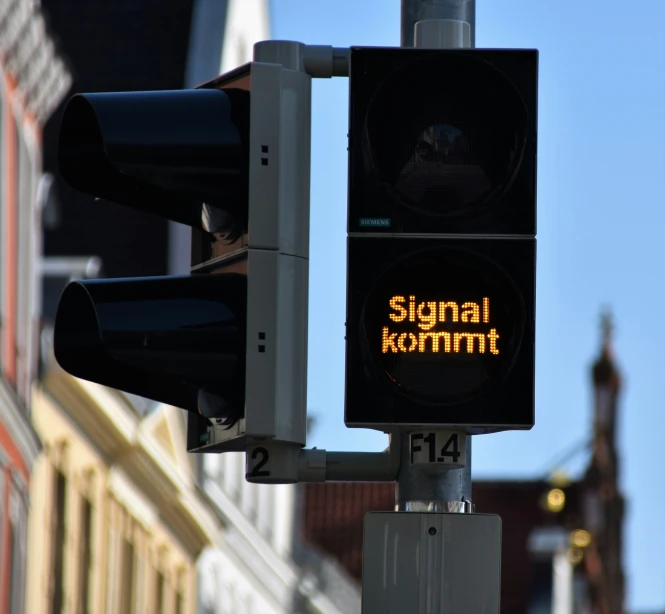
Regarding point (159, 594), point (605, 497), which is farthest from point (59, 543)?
point (605, 497)

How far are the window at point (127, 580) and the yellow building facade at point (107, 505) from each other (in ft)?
0.05

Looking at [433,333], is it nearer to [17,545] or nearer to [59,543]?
[17,545]

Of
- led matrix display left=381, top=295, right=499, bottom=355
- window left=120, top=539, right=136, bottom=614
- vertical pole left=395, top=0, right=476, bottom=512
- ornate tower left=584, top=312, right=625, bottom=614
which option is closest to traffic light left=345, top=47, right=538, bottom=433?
led matrix display left=381, top=295, right=499, bottom=355

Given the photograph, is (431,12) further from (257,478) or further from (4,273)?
(4,273)

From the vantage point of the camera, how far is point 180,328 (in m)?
5.12

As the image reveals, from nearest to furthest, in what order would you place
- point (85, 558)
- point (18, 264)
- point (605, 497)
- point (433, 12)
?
point (433, 12) → point (18, 264) → point (85, 558) → point (605, 497)

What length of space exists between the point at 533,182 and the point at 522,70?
0.94 ft

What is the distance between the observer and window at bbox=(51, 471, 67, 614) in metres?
24.3

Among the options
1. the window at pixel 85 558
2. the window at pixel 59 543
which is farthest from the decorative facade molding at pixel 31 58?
the window at pixel 85 558

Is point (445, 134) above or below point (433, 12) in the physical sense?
below

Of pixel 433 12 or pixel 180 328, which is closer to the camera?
pixel 180 328

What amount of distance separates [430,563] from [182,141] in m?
1.23

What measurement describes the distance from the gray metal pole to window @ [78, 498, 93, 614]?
20687 mm

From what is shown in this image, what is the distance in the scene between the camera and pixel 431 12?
5.29 m
